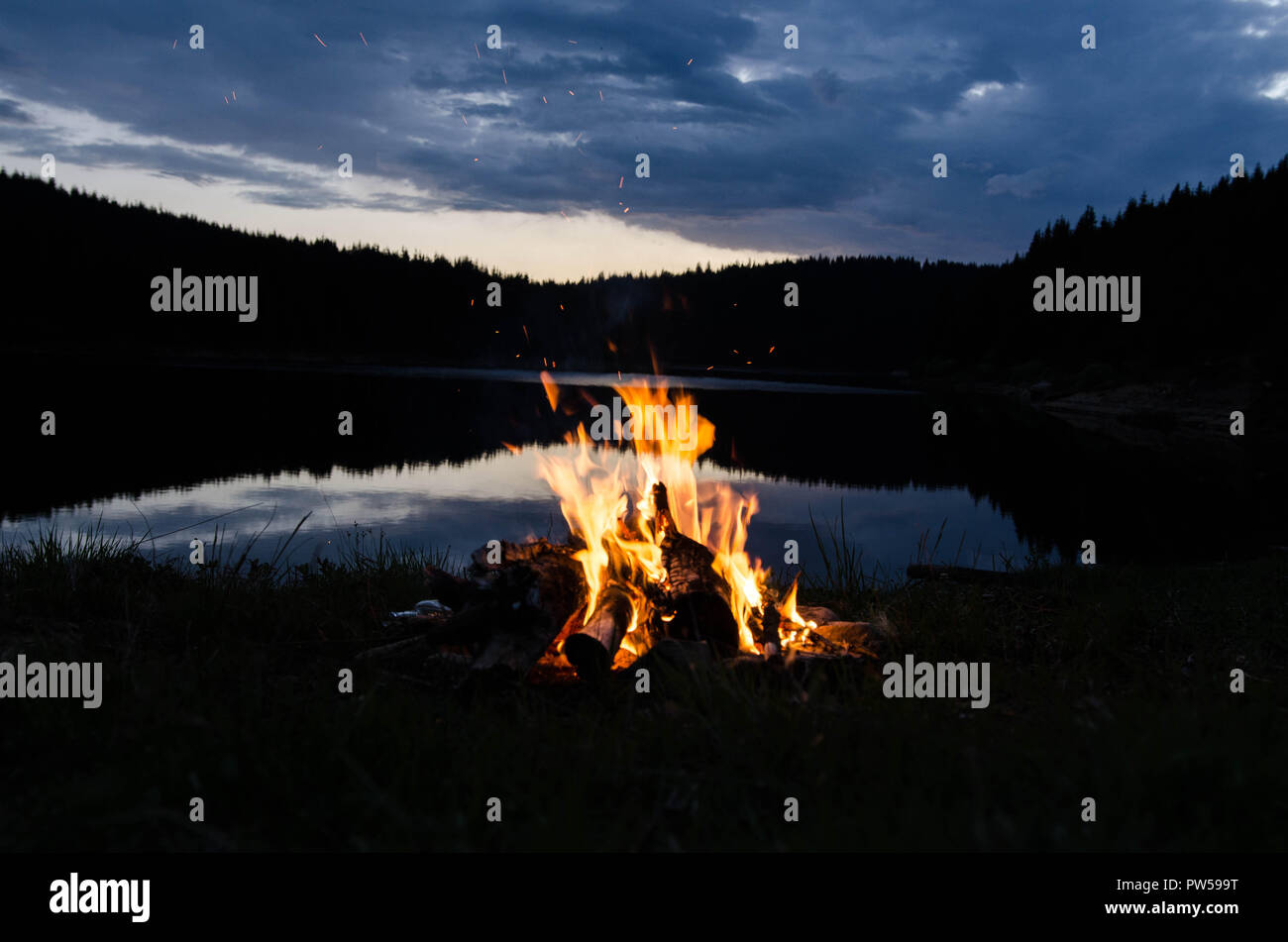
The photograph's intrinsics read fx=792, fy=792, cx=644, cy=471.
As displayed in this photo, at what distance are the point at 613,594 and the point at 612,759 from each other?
2494 mm

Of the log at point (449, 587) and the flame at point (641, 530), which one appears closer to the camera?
the log at point (449, 587)

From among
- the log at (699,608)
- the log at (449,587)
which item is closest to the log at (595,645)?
the log at (699,608)

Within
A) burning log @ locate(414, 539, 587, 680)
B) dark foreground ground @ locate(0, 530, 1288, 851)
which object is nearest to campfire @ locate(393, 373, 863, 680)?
burning log @ locate(414, 539, 587, 680)

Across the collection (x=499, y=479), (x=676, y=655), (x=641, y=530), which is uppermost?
(x=641, y=530)

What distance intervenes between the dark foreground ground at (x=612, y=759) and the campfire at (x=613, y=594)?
362 mm

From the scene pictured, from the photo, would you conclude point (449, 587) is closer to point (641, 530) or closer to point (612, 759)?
point (641, 530)

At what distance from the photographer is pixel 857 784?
148 inches

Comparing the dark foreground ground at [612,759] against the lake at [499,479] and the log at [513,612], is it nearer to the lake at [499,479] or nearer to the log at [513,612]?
the log at [513,612]

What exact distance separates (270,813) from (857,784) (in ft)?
8.83

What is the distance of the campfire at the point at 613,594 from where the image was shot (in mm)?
5922

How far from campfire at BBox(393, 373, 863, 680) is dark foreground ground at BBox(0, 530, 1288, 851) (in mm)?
362

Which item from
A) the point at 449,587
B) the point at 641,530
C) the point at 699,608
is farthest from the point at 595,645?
the point at 641,530

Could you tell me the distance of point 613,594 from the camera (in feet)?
21.4
